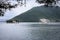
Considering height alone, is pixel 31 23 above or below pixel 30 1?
below

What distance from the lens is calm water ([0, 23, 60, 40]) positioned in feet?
6.34

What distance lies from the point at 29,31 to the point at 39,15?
243 millimetres

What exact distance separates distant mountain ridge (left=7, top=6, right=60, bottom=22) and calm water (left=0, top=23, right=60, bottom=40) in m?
0.07

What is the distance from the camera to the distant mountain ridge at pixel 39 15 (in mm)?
1995

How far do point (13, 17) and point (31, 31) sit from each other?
0.29 metres

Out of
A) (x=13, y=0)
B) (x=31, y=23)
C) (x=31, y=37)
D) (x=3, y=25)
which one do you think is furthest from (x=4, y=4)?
(x=31, y=37)

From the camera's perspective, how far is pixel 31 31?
6.43ft

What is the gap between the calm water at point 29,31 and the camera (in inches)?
76.0

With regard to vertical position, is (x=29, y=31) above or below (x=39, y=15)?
below

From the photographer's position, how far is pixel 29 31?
196 centimetres

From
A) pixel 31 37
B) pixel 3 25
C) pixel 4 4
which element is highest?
pixel 4 4

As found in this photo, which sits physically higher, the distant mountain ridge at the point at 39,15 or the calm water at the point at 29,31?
the distant mountain ridge at the point at 39,15

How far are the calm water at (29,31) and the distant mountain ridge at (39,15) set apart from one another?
0.22 ft

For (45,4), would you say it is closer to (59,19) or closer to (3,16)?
(59,19)
